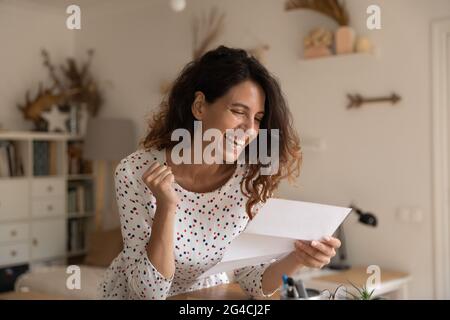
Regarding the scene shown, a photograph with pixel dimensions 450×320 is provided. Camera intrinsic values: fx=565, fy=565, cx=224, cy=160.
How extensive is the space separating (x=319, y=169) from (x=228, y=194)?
64.5 inches

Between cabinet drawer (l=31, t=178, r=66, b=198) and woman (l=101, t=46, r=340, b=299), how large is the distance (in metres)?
2.36

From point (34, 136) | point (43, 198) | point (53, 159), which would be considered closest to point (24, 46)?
point (34, 136)

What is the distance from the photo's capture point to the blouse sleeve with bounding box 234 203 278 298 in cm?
93

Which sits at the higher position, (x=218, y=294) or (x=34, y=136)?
(x=34, y=136)

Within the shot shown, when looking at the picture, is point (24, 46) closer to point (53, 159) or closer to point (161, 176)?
point (53, 159)

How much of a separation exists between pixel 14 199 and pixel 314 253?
2.55m

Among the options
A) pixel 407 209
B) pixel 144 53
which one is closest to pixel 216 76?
pixel 407 209

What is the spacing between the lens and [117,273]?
36.1 inches

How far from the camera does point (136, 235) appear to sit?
82 centimetres

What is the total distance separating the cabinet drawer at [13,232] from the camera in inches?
117

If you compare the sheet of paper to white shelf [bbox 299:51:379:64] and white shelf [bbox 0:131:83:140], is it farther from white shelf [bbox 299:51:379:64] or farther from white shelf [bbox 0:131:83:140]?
white shelf [bbox 0:131:83:140]

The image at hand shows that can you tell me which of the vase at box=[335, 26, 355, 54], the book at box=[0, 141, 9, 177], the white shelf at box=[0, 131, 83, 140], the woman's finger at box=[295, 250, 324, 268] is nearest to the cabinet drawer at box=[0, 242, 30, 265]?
the book at box=[0, 141, 9, 177]
